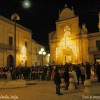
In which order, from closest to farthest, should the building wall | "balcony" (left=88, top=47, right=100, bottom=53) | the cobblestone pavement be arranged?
the cobblestone pavement < the building wall < "balcony" (left=88, top=47, right=100, bottom=53)

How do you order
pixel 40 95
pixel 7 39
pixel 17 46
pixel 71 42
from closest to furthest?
pixel 40 95
pixel 7 39
pixel 17 46
pixel 71 42

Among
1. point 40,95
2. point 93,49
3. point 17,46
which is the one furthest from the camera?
point 17,46

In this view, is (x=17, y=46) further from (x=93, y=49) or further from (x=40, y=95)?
(x=40, y=95)

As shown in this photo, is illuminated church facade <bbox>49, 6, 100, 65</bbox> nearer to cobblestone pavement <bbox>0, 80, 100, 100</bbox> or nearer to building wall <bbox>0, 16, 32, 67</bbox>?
building wall <bbox>0, 16, 32, 67</bbox>

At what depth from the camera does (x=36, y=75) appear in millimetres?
26094

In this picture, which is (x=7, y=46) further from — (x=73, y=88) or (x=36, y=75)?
(x=73, y=88)

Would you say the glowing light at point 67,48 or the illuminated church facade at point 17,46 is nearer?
the illuminated church facade at point 17,46

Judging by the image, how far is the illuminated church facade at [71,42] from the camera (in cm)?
3975

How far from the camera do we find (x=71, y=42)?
4212 centimetres

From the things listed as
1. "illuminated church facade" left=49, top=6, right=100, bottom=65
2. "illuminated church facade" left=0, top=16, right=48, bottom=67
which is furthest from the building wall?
"illuminated church facade" left=49, top=6, right=100, bottom=65

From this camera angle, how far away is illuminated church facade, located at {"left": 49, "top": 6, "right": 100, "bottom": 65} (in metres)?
39.8

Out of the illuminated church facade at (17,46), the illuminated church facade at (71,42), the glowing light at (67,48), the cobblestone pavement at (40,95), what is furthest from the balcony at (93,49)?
the cobblestone pavement at (40,95)

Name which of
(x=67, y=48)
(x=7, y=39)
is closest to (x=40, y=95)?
(x=7, y=39)

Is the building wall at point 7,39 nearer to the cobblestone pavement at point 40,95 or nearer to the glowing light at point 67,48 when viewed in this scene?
the glowing light at point 67,48
